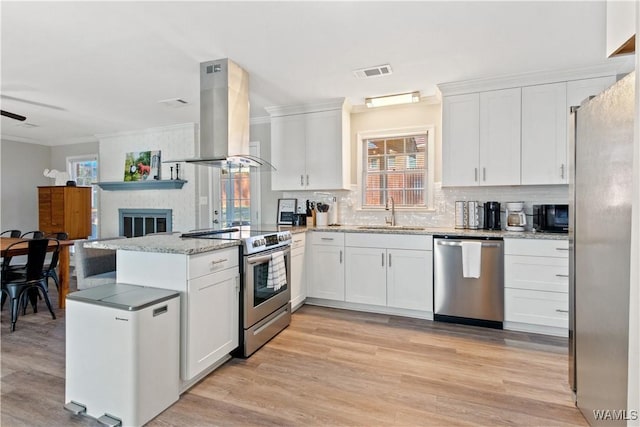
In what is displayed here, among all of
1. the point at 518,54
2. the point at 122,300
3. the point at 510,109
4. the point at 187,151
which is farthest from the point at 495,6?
the point at 187,151

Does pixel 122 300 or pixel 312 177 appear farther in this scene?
pixel 312 177

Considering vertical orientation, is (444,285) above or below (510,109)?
below

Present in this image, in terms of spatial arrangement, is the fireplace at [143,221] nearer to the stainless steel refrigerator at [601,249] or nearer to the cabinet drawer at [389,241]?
the cabinet drawer at [389,241]

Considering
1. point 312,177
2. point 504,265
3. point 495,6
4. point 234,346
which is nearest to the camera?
point 495,6

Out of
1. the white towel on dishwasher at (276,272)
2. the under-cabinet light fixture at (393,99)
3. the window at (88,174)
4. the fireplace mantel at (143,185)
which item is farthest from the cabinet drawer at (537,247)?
the window at (88,174)

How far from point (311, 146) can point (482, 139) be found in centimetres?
200

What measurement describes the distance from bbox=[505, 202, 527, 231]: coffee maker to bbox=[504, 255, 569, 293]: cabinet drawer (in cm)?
44

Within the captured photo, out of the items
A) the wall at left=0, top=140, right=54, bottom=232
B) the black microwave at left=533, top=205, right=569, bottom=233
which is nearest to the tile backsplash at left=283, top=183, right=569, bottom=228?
the black microwave at left=533, top=205, right=569, bottom=233

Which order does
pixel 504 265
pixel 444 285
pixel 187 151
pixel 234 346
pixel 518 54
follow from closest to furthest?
pixel 234 346, pixel 518 54, pixel 504 265, pixel 444 285, pixel 187 151

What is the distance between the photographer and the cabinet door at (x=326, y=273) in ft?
11.9

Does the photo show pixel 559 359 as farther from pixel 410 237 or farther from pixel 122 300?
pixel 122 300

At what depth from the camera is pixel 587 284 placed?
5.52 feet

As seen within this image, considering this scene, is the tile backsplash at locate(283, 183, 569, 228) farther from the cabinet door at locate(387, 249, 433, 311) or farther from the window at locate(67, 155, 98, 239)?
the window at locate(67, 155, 98, 239)

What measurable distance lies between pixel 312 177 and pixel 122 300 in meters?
2.69
